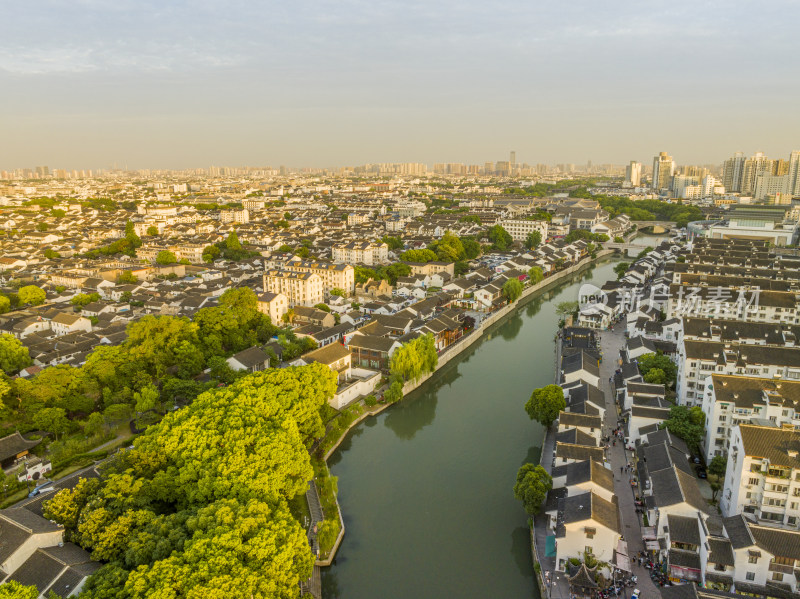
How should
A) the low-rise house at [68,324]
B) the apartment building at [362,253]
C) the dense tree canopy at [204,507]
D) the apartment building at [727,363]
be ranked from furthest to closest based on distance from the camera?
the apartment building at [362,253] → the low-rise house at [68,324] → the apartment building at [727,363] → the dense tree canopy at [204,507]

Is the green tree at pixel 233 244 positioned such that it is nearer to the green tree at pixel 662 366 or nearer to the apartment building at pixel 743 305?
the apartment building at pixel 743 305

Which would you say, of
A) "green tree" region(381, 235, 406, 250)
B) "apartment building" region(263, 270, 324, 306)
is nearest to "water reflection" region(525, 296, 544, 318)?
"apartment building" region(263, 270, 324, 306)

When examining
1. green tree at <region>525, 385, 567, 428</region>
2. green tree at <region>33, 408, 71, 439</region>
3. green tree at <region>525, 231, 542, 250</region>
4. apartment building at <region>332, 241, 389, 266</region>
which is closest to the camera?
green tree at <region>33, 408, 71, 439</region>

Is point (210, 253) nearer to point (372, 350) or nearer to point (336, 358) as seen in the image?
point (372, 350)

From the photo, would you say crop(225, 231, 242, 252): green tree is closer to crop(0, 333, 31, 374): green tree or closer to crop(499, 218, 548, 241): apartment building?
crop(0, 333, 31, 374): green tree

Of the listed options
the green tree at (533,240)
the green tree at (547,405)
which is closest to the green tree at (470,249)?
the green tree at (533,240)

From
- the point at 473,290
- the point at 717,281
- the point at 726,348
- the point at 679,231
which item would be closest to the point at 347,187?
the point at 679,231

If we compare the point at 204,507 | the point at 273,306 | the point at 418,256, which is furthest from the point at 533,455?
the point at 418,256
